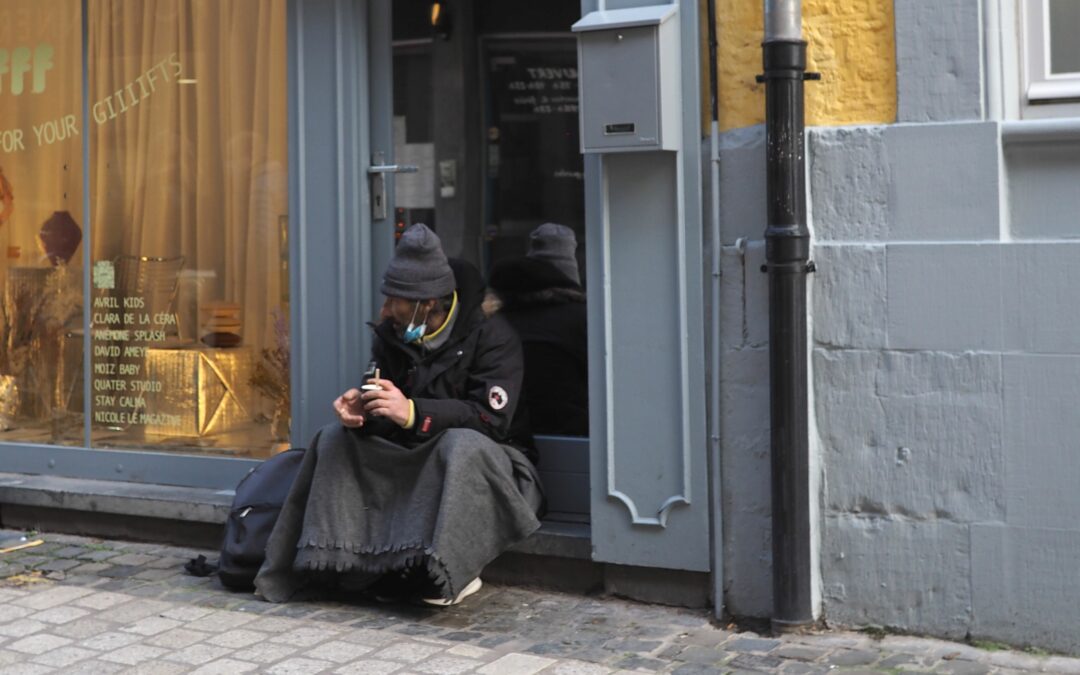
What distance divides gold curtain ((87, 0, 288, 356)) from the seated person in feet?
4.18

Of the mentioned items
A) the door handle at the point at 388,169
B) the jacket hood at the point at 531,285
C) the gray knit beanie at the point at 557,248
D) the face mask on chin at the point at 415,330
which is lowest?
the face mask on chin at the point at 415,330

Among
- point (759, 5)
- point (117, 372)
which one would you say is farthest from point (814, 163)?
point (117, 372)

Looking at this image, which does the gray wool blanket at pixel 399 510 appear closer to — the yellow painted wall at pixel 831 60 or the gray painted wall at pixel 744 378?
the gray painted wall at pixel 744 378

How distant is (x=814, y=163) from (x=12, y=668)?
323cm

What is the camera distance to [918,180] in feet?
16.2

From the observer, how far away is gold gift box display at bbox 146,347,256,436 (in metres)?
6.86

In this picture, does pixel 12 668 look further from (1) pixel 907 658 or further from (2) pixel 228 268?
(1) pixel 907 658

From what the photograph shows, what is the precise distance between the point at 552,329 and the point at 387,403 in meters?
1.02

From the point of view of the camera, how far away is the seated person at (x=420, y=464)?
5336 mm

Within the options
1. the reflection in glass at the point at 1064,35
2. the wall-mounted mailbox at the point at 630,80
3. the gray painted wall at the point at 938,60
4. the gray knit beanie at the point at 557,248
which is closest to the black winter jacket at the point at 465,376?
the gray knit beanie at the point at 557,248

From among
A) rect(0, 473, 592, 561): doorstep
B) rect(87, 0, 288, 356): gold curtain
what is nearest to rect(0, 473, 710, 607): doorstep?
rect(0, 473, 592, 561): doorstep

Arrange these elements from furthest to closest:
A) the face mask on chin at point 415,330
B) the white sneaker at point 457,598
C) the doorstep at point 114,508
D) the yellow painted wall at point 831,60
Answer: the doorstep at point 114,508, the face mask on chin at point 415,330, the white sneaker at point 457,598, the yellow painted wall at point 831,60

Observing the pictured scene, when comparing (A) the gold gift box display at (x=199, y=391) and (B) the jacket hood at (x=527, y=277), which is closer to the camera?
(B) the jacket hood at (x=527, y=277)

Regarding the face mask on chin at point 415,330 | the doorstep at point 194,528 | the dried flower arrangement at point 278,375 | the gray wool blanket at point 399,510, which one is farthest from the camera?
the dried flower arrangement at point 278,375
